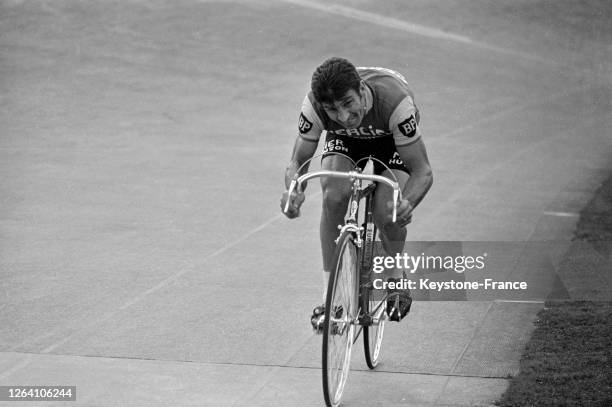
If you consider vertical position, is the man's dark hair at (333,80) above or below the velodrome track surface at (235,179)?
above

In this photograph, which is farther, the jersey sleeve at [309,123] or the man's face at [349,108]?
the jersey sleeve at [309,123]

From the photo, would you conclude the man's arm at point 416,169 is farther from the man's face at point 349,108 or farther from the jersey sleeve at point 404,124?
the man's face at point 349,108

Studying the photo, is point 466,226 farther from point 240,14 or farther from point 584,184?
point 240,14

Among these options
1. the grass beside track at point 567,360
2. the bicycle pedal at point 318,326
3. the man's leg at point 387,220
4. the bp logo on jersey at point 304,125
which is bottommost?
the grass beside track at point 567,360

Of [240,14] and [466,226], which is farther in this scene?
[240,14]

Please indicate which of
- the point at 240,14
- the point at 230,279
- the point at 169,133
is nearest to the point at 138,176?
the point at 169,133

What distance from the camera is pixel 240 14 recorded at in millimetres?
19312

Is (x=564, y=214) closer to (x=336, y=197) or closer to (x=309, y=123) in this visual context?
(x=336, y=197)

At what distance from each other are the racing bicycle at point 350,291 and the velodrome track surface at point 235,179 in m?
0.26

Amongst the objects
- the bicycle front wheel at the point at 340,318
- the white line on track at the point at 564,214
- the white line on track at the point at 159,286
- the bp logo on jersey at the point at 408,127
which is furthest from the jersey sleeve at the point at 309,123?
the white line on track at the point at 564,214

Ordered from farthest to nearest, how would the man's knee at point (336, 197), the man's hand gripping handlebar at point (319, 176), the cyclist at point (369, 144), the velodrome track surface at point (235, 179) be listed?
1. the velodrome track surface at point (235, 179)
2. the man's knee at point (336, 197)
3. the cyclist at point (369, 144)
4. the man's hand gripping handlebar at point (319, 176)

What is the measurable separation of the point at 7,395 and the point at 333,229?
1813 mm

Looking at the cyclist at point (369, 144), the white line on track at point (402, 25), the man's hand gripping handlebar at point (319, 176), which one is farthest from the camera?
the white line on track at point (402, 25)

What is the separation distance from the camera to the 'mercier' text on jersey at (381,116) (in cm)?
482
